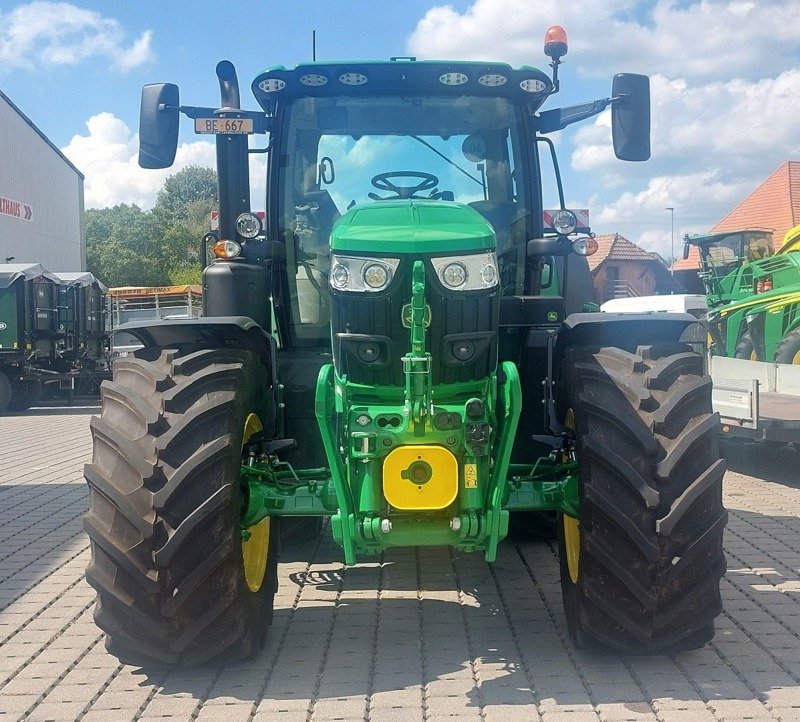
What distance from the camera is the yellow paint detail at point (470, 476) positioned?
354 cm

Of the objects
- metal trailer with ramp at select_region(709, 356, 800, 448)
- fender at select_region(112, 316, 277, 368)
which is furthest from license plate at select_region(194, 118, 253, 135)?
metal trailer with ramp at select_region(709, 356, 800, 448)

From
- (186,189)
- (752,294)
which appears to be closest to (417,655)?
(752,294)

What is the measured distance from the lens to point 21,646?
167 inches

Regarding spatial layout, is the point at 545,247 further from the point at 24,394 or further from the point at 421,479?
the point at 24,394

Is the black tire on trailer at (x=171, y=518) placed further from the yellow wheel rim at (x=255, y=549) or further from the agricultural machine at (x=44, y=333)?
the agricultural machine at (x=44, y=333)

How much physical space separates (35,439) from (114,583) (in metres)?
9.79

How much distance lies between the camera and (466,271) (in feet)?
12.1

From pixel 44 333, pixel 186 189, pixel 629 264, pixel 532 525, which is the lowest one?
pixel 532 525

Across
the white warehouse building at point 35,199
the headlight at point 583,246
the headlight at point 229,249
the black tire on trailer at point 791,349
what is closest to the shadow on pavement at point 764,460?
the black tire on trailer at point 791,349

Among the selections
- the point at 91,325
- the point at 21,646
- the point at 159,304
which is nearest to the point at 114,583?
the point at 21,646

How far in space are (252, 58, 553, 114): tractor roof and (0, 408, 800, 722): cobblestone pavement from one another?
256 centimetres

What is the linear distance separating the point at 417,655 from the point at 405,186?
2344mm

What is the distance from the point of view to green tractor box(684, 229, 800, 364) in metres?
11.5

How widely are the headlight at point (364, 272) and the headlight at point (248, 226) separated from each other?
82 centimetres
